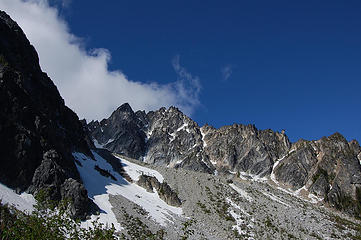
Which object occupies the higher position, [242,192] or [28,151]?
[242,192]

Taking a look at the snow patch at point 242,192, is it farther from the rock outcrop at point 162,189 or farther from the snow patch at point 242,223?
the rock outcrop at point 162,189

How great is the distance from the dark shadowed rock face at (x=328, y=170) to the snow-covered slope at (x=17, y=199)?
125m

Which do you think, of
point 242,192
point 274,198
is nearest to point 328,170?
point 274,198

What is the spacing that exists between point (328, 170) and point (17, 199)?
504 ft

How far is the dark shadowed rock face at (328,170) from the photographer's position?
135 m

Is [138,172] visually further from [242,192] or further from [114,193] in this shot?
[242,192]

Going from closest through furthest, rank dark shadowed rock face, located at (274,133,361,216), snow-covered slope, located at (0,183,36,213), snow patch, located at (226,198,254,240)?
snow-covered slope, located at (0,183,36,213) < snow patch, located at (226,198,254,240) < dark shadowed rock face, located at (274,133,361,216)

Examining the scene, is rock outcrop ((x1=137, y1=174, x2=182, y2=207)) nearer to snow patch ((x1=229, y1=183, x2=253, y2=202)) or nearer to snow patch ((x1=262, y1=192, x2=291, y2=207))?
snow patch ((x1=229, y1=183, x2=253, y2=202))

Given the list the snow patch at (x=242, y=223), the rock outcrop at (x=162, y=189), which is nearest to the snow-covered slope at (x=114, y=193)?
the rock outcrop at (x=162, y=189)

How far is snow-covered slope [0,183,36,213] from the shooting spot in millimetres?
37312

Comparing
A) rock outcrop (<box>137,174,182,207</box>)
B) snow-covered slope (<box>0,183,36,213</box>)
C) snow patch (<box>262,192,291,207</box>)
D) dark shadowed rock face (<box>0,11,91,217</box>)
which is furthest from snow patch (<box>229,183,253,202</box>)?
snow-covered slope (<box>0,183,36,213</box>)

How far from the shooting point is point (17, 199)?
3959cm

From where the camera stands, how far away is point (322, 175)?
152 meters

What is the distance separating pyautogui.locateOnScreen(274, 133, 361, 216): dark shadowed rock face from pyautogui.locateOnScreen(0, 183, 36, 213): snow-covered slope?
125291 mm
